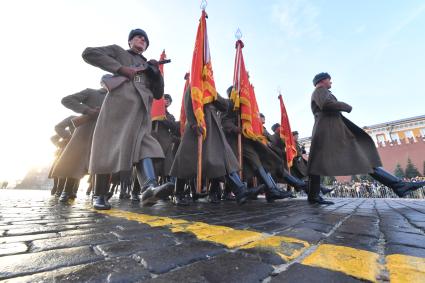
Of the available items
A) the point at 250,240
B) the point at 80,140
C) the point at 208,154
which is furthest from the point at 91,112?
the point at 250,240

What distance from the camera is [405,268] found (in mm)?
896

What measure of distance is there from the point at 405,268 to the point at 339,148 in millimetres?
3210

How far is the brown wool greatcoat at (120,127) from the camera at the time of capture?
246 cm

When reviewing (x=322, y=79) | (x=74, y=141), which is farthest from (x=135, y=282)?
(x=322, y=79)

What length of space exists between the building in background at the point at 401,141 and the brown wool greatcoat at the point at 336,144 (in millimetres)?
39819

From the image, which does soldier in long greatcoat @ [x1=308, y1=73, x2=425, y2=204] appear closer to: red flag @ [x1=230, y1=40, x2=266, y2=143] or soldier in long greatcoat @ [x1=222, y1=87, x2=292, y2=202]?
soldier in long greatcoat @ [x1=222, y1=87, x2=292, y2=202]

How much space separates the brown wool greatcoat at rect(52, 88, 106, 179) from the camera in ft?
11.9

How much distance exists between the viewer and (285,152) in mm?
7367

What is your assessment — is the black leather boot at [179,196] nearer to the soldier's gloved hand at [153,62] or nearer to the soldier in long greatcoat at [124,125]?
the soldier in long greatcoat at [124,125]

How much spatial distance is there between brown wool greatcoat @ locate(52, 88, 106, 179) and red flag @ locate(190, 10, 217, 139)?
59.7 inches

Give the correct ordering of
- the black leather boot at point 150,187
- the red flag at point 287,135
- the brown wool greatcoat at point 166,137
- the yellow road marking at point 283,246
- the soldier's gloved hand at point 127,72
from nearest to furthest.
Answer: the yellow road marking at point 283,246 → the black leather boot at point 150,187 → the soldier's gloved hand at point 127,72 → the brown wool greatcoat at point 166,137 → the red flag at point 287,135

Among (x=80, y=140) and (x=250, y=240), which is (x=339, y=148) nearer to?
(x=250, y=240)

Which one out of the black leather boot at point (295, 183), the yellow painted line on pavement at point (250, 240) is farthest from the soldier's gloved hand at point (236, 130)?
the yellow painted line on pavement at point (250, 240)

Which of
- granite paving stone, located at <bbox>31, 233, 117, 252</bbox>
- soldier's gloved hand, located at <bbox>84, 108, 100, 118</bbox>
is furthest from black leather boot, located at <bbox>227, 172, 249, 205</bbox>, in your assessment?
granite paving stone, located at <bbox>31, 233, 117, 252</bbox>
